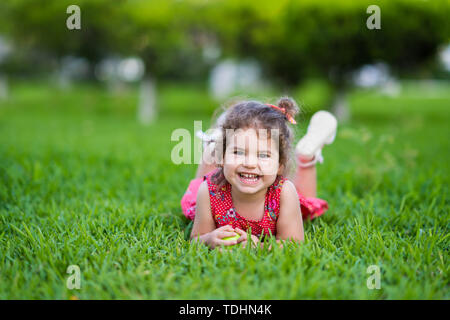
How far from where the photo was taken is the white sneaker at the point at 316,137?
102 inches

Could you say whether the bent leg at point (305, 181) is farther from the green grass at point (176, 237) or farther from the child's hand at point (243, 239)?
the child's hand at point (243, 239)

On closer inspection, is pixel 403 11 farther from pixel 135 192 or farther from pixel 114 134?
pixel 135 192

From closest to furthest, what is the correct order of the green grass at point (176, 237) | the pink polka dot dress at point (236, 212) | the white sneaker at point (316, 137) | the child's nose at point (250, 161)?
the green grass at point (176, 237)
the child's nose at point (250, 161)
the pink polka dot dress at point (236, 212)
the white sneaker at point (316, 137)

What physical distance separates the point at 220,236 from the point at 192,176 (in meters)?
1.80

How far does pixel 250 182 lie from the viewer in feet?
6.53

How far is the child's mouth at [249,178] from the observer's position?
78.4 inches

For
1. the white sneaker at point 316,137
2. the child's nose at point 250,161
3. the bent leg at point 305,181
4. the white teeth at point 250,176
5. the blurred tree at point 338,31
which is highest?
the blurred tree at point 338,31

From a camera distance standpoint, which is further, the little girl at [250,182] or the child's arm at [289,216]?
the child's arm at [289,216]

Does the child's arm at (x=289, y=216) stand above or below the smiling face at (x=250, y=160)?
below

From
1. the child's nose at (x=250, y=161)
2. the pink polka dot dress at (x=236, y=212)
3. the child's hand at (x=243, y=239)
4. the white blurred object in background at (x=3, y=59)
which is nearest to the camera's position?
the child's nose at (x=250, y=161)

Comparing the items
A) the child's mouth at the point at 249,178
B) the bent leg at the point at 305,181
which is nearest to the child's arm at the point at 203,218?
the child's mouth at the point at 249,178

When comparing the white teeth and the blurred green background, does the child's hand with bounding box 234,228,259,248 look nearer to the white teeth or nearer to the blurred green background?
the blurred green background

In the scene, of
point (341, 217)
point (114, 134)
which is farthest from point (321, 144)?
point (114, 134)

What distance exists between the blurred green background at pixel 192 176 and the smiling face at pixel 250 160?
329 millimetres
